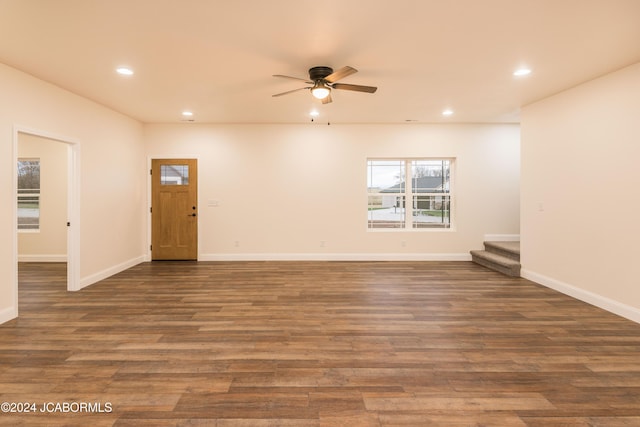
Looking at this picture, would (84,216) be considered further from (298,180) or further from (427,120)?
(427,120)

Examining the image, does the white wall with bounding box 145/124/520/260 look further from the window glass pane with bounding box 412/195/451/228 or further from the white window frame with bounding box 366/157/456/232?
the window glass pane with bounding box 412/195/451/228

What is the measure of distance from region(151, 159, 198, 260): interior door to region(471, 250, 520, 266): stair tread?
18.4 ft

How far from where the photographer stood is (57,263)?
20.9 feet

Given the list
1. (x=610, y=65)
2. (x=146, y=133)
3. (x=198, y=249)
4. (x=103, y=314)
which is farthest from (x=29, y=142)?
(x=610, y=65)

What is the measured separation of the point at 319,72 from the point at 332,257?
12.8ft

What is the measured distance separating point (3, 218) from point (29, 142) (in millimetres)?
4238

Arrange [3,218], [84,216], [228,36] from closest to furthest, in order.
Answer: [228,36] → [3,218] → [84,216]

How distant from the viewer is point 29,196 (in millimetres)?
6512

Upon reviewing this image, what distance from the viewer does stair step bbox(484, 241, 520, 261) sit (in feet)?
18.1

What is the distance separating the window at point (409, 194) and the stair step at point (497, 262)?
86 cm

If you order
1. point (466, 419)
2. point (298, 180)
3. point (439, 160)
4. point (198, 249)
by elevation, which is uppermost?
point (439, 160)

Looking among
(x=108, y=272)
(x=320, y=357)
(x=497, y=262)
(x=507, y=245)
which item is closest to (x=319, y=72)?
(x=320, y=357)

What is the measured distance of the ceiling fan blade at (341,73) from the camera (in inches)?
121

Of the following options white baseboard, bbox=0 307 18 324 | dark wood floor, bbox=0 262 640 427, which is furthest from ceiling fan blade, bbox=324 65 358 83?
white baseboard, bbox=0 307 18 324
